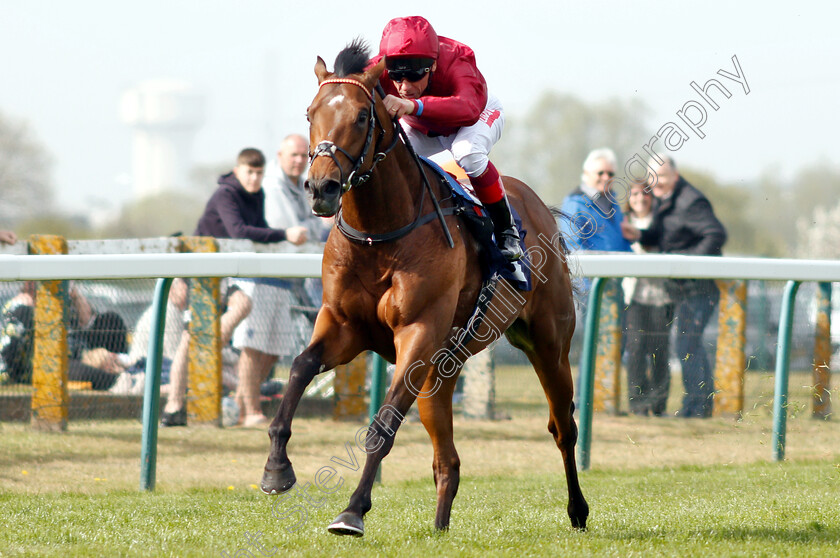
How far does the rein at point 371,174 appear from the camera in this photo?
365cm

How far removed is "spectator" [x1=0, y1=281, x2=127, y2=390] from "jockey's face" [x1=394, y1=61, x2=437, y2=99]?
2281 millimetres

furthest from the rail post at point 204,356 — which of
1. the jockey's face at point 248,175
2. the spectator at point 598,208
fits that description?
the spectator at point 598,208

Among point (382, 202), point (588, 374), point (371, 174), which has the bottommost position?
point (588, 374)

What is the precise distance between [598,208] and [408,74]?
4.00 meters

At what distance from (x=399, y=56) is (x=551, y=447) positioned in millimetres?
3663

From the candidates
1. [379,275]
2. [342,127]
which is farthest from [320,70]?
[379,275]

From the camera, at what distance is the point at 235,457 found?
614 cm

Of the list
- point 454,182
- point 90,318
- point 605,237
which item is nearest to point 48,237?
point 90,318

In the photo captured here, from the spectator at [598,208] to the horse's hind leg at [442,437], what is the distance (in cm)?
326

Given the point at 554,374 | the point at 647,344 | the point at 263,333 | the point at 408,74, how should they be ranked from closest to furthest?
the point at 408,74 < the point at 554,374 < the point at 263,333 < the point at 647,344

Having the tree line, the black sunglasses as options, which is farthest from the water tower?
the black sunglasses

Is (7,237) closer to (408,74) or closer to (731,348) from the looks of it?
(408,74)

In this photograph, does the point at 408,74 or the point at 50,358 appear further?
the point at 50,358

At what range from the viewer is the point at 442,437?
4695mm
